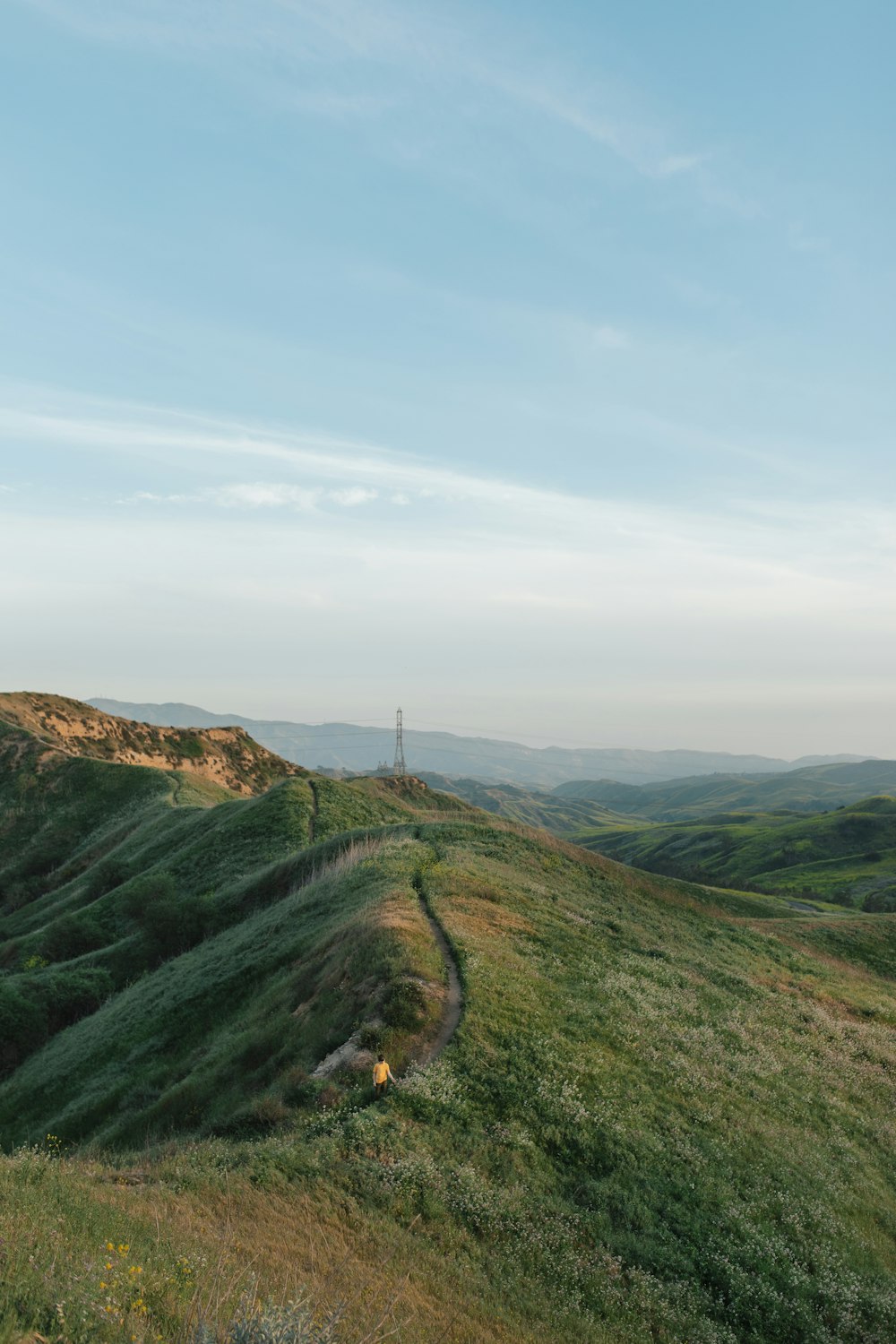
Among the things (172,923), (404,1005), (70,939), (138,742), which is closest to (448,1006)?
(404,1005)

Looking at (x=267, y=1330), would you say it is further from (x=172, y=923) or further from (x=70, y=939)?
(x=70, y=939)

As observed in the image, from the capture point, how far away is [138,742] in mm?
116000

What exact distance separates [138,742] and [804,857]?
12922 centimetres

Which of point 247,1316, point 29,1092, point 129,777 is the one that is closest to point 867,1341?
point 247,1316

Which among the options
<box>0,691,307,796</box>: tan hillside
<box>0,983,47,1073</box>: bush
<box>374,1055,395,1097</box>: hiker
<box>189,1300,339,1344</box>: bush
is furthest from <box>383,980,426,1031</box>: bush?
<box>0,691,307,796</box>: tan hillside

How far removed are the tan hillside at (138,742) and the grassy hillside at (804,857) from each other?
269ft

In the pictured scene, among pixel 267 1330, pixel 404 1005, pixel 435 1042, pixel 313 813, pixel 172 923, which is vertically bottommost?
pixel 172 923

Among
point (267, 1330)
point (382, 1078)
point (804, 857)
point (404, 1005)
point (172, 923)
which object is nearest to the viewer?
point (267, 1330)

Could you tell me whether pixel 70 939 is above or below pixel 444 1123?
below

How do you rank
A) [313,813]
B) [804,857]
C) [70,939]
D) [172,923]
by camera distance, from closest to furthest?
[172,923]
[70,939]
[313,813]
[804,857]

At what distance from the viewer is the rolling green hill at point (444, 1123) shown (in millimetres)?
10672

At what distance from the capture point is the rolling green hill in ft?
35.0

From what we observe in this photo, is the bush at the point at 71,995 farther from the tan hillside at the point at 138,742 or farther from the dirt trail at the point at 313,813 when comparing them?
the tan hillside at the point at 138,742

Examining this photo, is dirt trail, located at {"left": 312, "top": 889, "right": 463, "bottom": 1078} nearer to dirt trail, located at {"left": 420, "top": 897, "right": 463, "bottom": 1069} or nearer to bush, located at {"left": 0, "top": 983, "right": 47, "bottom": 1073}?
dirt trail, located at {"left": 420, "top": 897, "right": 463, "bottom": 1069}
